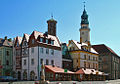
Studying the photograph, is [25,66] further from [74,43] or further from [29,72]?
[74,43]

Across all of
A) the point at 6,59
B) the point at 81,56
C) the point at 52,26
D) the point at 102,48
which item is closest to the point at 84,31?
the point at 102,48

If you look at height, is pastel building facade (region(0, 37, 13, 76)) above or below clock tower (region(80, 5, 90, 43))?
below

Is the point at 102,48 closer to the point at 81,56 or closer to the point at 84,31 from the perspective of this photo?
the point at 84,31

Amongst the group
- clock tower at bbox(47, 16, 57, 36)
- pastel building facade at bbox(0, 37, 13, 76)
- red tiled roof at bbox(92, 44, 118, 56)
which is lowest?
pastel building facade at bbox(0, 37, 13, 76)

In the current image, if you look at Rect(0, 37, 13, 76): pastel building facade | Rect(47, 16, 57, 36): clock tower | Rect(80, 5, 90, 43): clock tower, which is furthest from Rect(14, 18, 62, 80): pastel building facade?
Rect(80, 5, 90, 43): clock tower

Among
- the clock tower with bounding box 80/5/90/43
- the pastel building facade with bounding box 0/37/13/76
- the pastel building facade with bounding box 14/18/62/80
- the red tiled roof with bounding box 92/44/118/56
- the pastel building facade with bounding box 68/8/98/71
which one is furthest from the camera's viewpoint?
the clock tower with bounding box 80/5/90/43

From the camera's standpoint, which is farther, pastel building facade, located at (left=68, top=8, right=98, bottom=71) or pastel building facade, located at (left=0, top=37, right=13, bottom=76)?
pastel building facade, located at (left=68, top=8, right=98, bottom=71)

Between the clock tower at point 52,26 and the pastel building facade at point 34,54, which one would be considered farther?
the clock tower at point 52,26

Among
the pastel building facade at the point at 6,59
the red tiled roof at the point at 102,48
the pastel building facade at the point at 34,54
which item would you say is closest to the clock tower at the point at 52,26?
the pastel building facade at the point at 34,54

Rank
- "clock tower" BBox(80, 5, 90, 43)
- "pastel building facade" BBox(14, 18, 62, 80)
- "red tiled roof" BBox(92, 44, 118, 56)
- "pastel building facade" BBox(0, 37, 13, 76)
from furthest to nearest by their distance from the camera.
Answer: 1. "clock tower" BBox(80, 5, 90, 43)
2. "red tiled roof" BBox(92, 44, 118, 56)
3. "pastel building facade" BBox(0, 37, 13, 76)
4. "pastel building facade" BBox(14, 18, 62, 80)

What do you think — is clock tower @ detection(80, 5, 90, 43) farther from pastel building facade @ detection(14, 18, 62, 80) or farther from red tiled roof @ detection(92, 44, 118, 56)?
pastel building facade @ detection(14, 18, 62, 80)

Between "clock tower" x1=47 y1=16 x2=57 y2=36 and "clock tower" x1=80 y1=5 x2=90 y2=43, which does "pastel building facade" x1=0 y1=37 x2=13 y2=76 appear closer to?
"clock tower" x1=47 y1=16 x2=57 y2=36

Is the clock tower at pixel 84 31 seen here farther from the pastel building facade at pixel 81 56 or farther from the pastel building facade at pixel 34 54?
the pastel building facade at pixel 34 54

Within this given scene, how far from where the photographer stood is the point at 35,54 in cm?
5209
